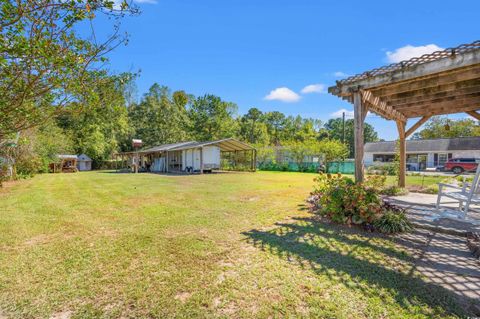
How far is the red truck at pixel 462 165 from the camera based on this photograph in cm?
1990

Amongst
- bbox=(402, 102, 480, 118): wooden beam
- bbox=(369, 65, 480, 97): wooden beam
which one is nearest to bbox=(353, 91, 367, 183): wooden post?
bbox=(369, 65, 480, 97): wooden beam

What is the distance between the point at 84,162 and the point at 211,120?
1772 centimetres

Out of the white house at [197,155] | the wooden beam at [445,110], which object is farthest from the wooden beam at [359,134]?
the white house at [197,155]

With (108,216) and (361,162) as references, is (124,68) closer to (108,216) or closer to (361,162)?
(108,216)

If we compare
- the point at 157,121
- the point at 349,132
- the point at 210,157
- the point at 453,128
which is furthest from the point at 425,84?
the point at 349,132

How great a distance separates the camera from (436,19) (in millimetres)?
6957

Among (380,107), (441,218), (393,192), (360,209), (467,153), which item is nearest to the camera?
(360,209)

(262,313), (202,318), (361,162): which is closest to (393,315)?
(262,313)

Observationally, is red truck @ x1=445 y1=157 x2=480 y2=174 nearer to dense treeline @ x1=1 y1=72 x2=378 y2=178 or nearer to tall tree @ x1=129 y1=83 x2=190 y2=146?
dense treeline @ x1=1 y1=72 x2=378 y2=178

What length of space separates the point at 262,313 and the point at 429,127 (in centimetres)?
4701

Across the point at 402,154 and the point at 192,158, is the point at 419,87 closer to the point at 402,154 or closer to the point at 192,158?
the point at 402,154

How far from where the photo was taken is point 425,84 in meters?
4.69

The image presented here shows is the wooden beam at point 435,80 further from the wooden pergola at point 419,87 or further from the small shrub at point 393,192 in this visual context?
the small shrub at point 393,192

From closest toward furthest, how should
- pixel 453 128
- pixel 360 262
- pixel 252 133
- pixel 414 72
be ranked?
pixel 360 262 → pixel 414 72 → pixel 453 128 → pixel 252 133
